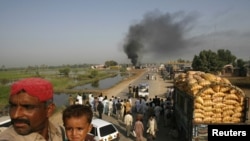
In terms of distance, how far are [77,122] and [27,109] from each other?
2.90ft

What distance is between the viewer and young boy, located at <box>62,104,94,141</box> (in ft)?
7.35

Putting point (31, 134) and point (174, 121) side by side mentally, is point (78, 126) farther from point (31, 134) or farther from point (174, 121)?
point (174, 121)

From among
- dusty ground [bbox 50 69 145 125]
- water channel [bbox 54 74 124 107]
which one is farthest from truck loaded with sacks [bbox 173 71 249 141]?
water channel [bbox 54 74 124 107]

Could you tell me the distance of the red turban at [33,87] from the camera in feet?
4.67

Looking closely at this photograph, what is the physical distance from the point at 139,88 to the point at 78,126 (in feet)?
87.9

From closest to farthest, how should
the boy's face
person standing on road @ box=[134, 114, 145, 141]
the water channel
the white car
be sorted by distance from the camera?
the boy's face
the white car
person standing on road @ box=[134, 114, 145, 141]
the water channel

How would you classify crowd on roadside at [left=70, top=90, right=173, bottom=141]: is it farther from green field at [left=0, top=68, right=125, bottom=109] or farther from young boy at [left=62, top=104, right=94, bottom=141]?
young boy at [left=62, top=104, right=94, bottom=141]

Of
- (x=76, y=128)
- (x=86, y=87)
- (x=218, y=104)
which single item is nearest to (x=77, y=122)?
(x=76, y=128)

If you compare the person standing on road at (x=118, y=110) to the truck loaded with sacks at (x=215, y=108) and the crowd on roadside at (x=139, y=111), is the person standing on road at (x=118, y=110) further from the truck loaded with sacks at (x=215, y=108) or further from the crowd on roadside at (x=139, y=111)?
the truck loaded with sacks at (x=215, y=108)

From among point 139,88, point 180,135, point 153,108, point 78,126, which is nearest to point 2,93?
point 139,88

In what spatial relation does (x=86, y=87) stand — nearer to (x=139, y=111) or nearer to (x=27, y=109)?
(x=139, y=111)

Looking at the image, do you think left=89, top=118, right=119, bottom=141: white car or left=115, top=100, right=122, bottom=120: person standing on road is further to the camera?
left=115, top=100, right=122, bottom=120: person standing on road

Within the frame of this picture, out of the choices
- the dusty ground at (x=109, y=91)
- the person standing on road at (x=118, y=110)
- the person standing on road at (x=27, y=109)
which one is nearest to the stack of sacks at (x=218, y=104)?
the dusty ground at (x=109, y=91)

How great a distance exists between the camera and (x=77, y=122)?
228 centimetres
